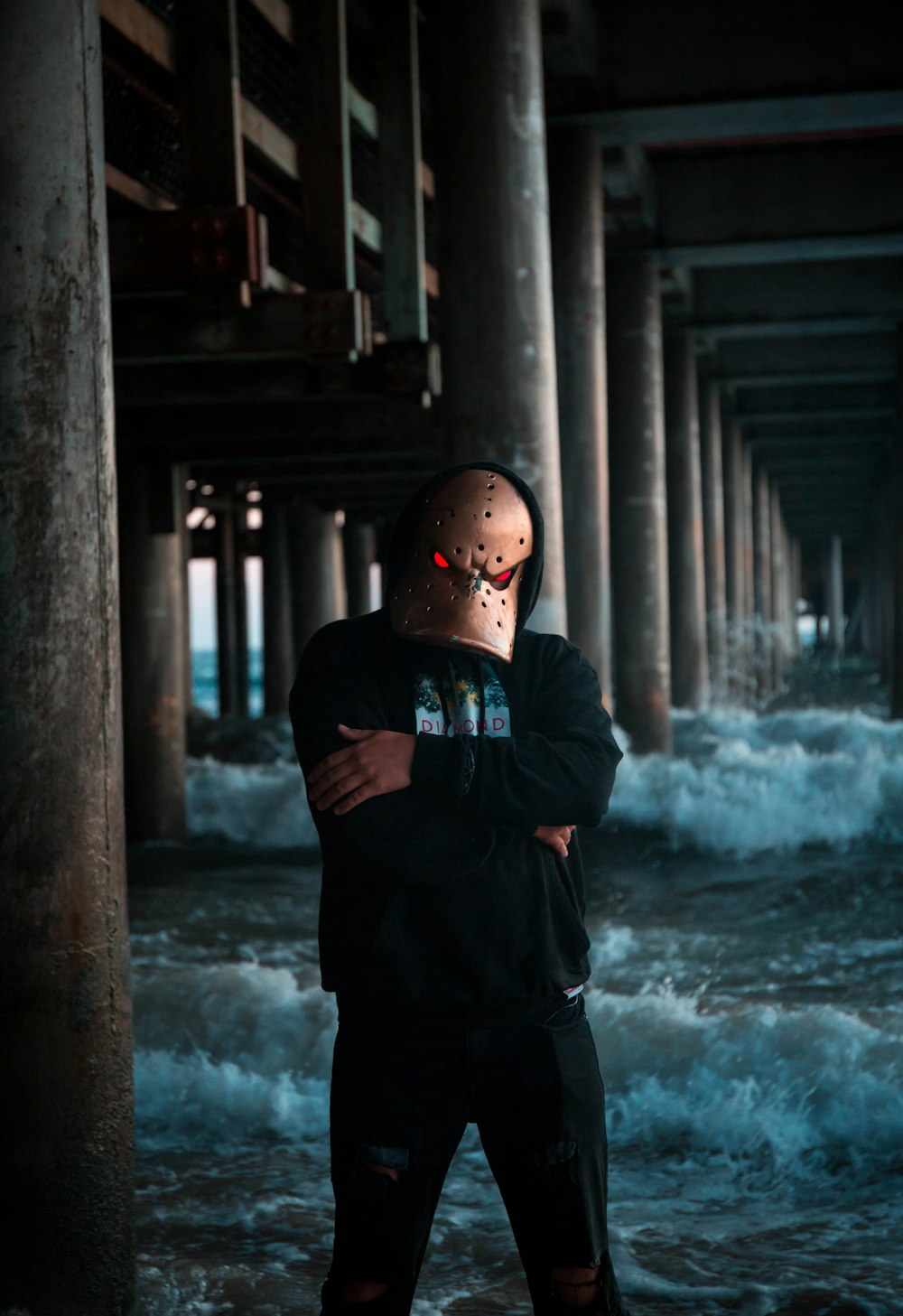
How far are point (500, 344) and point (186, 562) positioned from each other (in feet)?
50.0

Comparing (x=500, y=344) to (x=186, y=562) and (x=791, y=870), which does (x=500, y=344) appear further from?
(x=186, y=562)

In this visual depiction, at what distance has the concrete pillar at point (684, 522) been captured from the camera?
21406 millimetres

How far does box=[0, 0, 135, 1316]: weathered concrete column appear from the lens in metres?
2.90

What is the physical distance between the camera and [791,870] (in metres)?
10.4

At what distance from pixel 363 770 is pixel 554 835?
0.31 m

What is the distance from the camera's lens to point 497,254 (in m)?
8.04

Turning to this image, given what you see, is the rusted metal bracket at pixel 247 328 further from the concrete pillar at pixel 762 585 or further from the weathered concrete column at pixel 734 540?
the concrete pillar at pixel 762 585

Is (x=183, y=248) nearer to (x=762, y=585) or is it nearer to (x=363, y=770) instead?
(x=363, y=770)

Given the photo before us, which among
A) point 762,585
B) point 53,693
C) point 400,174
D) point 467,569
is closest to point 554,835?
point 467,569

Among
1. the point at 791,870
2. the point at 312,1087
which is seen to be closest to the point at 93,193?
the point at 312,1087

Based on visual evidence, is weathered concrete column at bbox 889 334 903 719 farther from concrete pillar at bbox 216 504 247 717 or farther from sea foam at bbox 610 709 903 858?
concrete pillar at bbox 216 504 247 717

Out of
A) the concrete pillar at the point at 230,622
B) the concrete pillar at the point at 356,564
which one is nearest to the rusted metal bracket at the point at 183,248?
the concrete pillar at the point at 230,622

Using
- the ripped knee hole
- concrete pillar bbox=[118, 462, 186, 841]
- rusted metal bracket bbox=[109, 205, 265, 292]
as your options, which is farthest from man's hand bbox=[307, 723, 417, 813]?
concrete pillar bbox=[118, 462, 186, 841]

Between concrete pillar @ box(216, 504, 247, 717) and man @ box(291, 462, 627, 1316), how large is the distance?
82.7 ft
